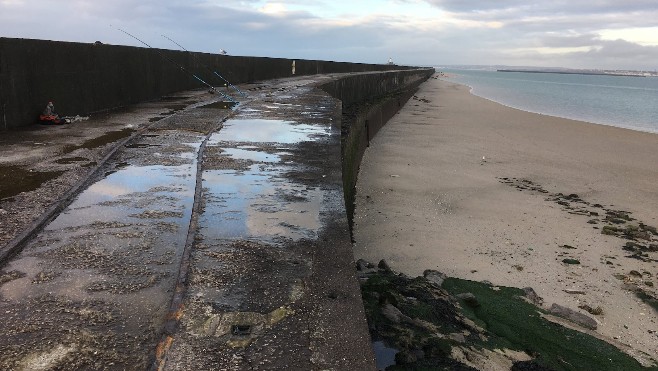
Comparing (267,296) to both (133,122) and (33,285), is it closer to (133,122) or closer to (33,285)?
(33,285)

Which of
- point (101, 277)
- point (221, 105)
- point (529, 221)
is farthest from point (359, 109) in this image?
point (101, 277)

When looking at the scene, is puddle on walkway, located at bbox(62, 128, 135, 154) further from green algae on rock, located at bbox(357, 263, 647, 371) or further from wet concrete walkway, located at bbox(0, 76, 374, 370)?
green algae on rock, located at bbox(357, 263, 647, 371)

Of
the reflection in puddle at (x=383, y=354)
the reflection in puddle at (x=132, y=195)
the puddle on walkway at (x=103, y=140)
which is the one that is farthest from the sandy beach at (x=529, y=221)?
the puddle on walkway at (x=103, y=140)

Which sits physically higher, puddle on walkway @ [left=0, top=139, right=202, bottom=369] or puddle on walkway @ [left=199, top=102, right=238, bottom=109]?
puddle on walkway @ [left=199, top=102, right=238, bottom=109]

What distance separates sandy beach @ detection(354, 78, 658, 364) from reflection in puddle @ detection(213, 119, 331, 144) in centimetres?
148

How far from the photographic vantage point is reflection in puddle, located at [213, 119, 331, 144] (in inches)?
244

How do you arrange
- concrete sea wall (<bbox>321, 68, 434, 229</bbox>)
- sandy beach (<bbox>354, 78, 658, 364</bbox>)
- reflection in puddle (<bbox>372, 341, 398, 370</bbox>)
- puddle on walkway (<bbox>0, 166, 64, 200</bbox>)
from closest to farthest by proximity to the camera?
reflection in puddle (<bbox>372, 341, 398, 370</bbox>)
puddle on walkway (<bbox>0, 166, 64, 200</bbox>)
sandy beach (<bbox>354, 78, 658, 364</bbox>)
concrete sea wall (<bbox>321, 68, 434, 229</bbox>)

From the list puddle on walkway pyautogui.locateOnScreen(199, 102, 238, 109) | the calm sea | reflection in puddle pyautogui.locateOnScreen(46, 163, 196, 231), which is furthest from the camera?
the calm sea

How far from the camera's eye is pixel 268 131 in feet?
22.1

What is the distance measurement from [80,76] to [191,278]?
6.46 metres

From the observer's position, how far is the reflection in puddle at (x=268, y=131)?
6.20m

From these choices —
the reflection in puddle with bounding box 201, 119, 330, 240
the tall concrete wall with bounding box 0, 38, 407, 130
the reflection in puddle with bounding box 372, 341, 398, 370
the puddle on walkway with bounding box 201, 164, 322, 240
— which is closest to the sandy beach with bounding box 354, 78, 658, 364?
the reflection in puddle with bounding box 201, 119, 330, 240

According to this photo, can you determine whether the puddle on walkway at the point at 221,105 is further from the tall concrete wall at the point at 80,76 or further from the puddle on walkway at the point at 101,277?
the puddle on walkway at the point at 101,277

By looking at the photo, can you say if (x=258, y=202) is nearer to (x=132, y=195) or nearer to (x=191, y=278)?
(x=132, y=195)
